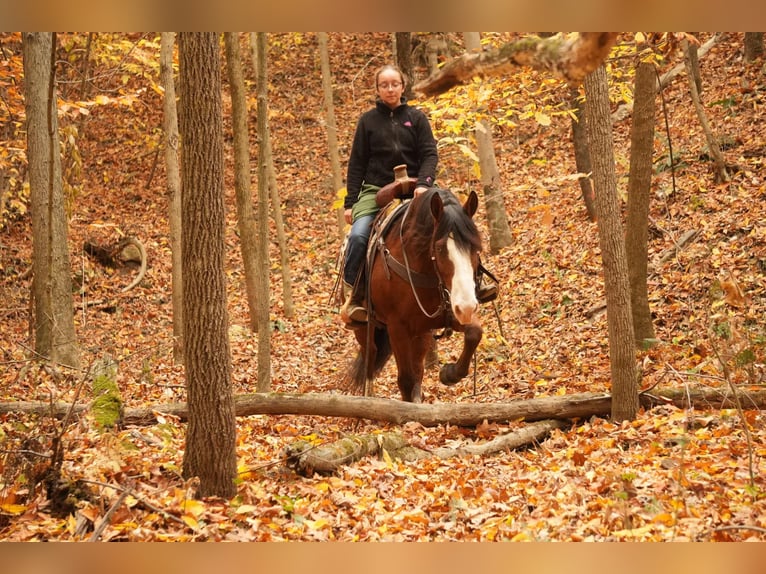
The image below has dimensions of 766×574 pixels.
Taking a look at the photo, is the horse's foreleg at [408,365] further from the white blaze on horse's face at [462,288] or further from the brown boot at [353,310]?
the white blaze on horse's face at [462,288]

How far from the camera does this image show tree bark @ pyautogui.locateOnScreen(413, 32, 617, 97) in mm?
1957

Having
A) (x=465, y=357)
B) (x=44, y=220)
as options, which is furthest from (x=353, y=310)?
(x=44, y=220)

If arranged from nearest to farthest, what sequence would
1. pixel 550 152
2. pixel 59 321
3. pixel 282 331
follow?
pixel 59 321 → pixel 282 331 → pixel 550 152

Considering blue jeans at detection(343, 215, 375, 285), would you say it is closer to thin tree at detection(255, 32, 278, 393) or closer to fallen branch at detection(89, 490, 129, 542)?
thin tree at detection(255, 32, 278, 393)

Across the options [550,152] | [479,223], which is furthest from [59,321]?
[550,152]

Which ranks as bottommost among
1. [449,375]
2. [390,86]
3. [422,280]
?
[449,375]

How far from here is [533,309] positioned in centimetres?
1360

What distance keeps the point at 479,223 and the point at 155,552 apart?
18030 mm

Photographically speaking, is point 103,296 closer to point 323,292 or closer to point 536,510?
point 323,292

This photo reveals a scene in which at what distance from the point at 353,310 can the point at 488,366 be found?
345 cm

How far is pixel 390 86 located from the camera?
862 centimetres

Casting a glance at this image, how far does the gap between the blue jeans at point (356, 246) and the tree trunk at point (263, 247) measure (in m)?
1.89

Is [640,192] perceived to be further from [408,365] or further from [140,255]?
[140,255]

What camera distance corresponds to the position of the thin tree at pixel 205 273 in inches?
194
